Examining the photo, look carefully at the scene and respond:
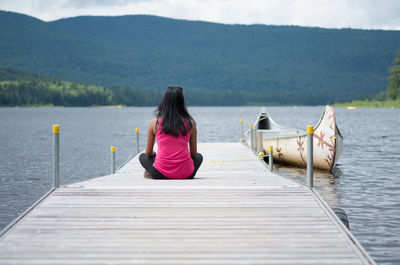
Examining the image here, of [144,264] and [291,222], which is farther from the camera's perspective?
[291,222]

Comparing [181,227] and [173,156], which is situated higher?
[173,156]

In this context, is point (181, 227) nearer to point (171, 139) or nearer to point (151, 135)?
point (171, 139)

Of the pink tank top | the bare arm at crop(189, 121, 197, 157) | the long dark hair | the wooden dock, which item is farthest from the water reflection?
the wooden dock

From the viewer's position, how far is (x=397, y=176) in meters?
19.8

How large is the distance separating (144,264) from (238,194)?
2422 mm

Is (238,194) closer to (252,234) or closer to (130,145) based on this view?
(252,234)

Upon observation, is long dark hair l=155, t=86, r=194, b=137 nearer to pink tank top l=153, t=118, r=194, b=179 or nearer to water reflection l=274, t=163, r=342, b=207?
pink tank top l=153, t=118, r=194, b=179

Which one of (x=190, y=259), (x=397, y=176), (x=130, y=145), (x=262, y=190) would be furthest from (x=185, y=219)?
(x=130, y=145)

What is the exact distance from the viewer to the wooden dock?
487cm

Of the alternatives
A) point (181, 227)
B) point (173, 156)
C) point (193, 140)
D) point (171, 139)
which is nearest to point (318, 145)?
point (193, 140)

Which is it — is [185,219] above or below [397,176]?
above

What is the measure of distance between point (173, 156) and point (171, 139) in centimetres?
34

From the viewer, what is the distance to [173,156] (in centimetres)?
790

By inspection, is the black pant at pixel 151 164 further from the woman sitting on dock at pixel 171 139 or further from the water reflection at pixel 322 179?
the water reflection at pixel 322 179
